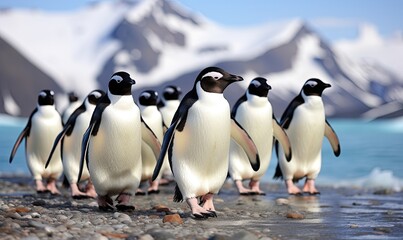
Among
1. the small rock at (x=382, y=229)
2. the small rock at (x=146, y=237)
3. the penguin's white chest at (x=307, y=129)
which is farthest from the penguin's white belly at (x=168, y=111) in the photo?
the small rock at (x=146, y=237)

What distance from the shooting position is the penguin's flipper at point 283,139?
7.49 metres

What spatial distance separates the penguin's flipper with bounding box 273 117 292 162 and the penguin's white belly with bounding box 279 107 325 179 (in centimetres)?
41

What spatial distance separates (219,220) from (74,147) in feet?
8.50

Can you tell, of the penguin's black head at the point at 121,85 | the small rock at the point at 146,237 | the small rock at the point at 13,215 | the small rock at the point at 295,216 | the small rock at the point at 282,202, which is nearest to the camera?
the small rock at the point at 146,237

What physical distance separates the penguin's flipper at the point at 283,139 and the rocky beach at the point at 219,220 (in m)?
0.44

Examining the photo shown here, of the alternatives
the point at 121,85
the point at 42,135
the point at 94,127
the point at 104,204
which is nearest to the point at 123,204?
the point at 104,204

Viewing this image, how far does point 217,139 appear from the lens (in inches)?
217

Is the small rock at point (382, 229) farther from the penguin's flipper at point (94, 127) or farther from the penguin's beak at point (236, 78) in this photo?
the penguin's flipper at point (94, 127)

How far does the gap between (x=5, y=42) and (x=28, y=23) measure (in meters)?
61.6

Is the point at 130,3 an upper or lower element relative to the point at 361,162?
upper

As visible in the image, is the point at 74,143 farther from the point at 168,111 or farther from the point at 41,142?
the point at 168,111

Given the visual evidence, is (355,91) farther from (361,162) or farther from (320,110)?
(320,110)

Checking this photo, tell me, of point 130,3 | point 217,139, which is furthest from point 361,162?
point 130,3

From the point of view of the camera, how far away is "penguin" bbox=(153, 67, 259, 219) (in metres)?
5.42
